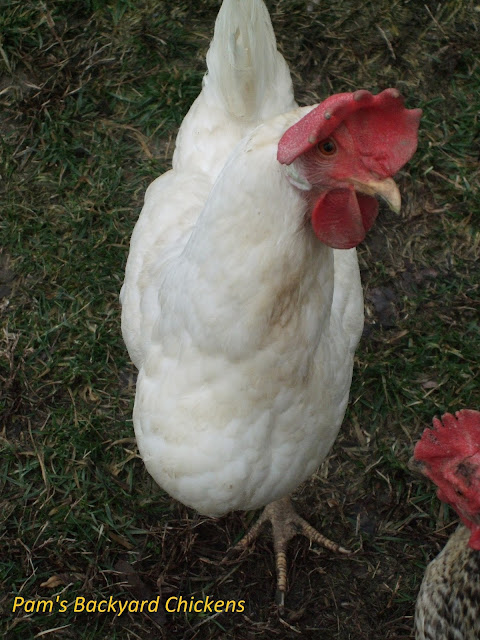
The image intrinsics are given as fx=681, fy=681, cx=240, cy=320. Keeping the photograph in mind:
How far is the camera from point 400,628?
3.24m

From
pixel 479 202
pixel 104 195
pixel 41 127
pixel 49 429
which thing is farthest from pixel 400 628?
pixel 41 127

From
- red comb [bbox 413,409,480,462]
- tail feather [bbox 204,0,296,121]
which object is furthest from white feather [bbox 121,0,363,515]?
red comb [bbox 413,409,480,462]

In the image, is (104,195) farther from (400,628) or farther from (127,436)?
(400,628)

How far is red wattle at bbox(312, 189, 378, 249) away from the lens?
5.75ft

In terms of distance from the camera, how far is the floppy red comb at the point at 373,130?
5.39 feet

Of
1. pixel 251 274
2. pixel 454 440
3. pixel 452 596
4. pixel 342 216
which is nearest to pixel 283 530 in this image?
pixel 452 596

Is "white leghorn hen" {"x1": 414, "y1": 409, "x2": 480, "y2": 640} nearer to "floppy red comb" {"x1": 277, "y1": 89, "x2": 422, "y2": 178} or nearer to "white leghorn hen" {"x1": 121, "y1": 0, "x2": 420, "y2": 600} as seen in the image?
"white leghorn hen" {"x1": 121, "y1": 0, "x2": 420, "y2": 600}

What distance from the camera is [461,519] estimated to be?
2432 millimetres

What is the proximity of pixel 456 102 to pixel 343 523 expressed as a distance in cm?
258

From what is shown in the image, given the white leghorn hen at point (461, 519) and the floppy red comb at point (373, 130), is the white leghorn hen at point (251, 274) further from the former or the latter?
the white leghorn hen at point (461, 519)

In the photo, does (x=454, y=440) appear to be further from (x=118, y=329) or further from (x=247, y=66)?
(x=118, y=329)

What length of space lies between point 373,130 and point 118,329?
2412mm

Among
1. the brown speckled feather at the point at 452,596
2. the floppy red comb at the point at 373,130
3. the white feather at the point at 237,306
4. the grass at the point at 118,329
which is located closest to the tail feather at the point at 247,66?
the white feather at the point at 237,306

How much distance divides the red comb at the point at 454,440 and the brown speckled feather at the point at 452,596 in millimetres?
365
